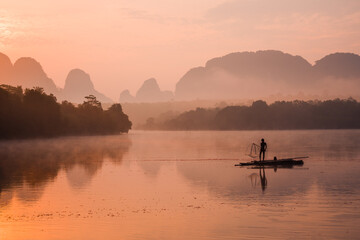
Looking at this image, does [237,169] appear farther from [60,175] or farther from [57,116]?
[57,116]

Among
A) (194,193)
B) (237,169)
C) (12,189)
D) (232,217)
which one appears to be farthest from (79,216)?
(237,169)

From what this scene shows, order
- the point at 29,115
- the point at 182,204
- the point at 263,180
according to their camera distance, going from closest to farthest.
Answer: the point at 182,204, the point at 263,180, the point at 29,115

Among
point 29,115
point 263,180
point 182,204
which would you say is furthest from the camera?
point 29,115

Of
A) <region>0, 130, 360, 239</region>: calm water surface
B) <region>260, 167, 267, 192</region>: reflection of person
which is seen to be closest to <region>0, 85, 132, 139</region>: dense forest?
<region>0, 130, 360, 239</region>: calm water surface

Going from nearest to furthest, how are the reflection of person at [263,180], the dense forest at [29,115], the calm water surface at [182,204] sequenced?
the calm water surface at [182,204], the reflection of person at [263,180], the dense forest at [29,115]

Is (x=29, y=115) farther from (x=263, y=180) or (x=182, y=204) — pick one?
(x=182, y=204)

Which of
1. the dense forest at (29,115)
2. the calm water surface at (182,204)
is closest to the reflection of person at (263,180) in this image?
the calm water surface at (182,204)

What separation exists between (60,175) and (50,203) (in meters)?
19.2

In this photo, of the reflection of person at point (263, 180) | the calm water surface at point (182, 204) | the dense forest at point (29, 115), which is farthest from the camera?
the dense forest at point (29, 115)

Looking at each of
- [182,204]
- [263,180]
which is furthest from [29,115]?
[182,204]

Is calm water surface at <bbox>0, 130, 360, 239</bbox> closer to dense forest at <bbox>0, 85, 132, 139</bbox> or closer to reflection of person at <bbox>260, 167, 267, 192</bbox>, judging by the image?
reflection of person at <bbox>260, 167, 267, 192</bbox>

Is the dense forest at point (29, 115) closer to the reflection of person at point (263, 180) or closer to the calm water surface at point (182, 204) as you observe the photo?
the calm water surface at point (182, 204)

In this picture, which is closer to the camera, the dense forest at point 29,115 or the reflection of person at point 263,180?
the reflection of person at point 263,180

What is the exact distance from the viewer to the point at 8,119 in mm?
141750
